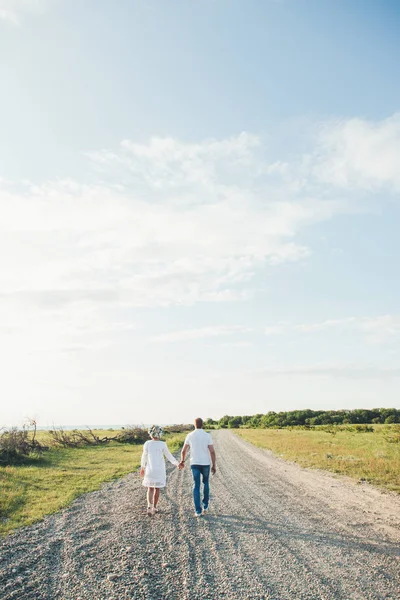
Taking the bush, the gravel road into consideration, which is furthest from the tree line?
the gravel road

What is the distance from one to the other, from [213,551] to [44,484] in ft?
41.2

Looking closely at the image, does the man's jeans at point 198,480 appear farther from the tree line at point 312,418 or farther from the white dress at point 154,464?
the tree line at point 312,418

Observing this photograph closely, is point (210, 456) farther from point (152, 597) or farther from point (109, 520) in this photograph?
point (152, 597)

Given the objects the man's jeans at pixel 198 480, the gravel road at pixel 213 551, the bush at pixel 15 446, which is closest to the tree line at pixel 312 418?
the bush at pixel 15 446

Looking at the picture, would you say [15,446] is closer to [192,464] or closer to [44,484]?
[44,484]

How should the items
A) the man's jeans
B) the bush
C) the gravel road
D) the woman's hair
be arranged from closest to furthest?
the gravel road
the man's jeans
the woman's hair
the bush

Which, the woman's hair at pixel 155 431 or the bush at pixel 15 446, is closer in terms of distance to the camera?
the woman's hair at pixel 155 431

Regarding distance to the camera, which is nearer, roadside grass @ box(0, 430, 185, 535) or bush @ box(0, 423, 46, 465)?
roadside grass @ box(0, 430, 185, 535)

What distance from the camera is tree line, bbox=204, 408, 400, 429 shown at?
103 meters

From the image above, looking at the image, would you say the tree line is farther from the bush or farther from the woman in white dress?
the woman in white dress

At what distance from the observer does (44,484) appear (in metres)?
17.7

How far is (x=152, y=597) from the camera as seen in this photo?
589cm

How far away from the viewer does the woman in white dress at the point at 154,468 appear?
11.0 m

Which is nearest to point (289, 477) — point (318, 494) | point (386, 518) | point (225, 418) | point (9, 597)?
point (318, 494)
